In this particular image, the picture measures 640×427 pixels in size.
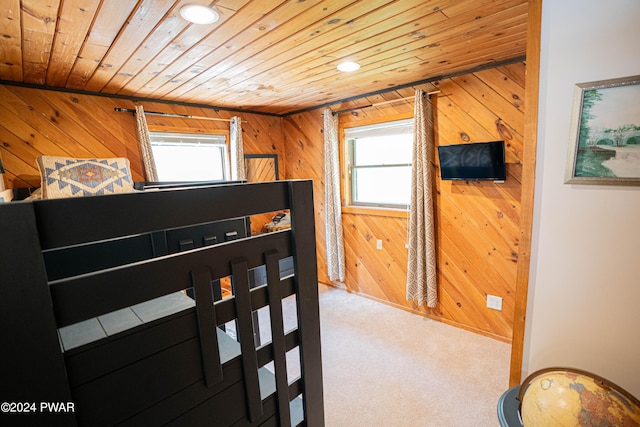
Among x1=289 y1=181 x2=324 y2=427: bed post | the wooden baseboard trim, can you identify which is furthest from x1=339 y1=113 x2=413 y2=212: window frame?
x1=289 y1=181 x2=324 y2=427: bed post

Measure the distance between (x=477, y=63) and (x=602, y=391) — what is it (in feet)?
7.70

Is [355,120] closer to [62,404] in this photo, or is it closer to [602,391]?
[602,391]

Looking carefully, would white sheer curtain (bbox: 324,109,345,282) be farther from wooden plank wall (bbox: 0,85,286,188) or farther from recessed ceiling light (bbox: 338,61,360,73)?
wooden plank wall (bbox: 0,85,286,188)

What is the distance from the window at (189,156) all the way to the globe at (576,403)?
3.58 meters

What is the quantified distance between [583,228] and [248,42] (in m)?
1.97

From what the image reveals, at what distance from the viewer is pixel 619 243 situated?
116 centimetres

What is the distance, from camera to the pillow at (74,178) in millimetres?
2004

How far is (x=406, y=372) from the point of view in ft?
7.82

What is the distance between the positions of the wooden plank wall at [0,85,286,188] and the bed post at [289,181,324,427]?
9.21 feet

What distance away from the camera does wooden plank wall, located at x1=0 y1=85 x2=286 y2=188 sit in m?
2.46

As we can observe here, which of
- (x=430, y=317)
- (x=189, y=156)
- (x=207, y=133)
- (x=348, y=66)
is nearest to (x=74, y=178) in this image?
(x=189, y=156)

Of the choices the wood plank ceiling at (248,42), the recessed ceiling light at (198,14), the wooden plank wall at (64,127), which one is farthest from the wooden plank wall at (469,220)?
the wooden plank wall at (64,127)

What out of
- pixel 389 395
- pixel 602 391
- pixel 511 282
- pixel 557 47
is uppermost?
pixel 557 47

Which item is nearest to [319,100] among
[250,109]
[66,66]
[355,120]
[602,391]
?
[355,120]
